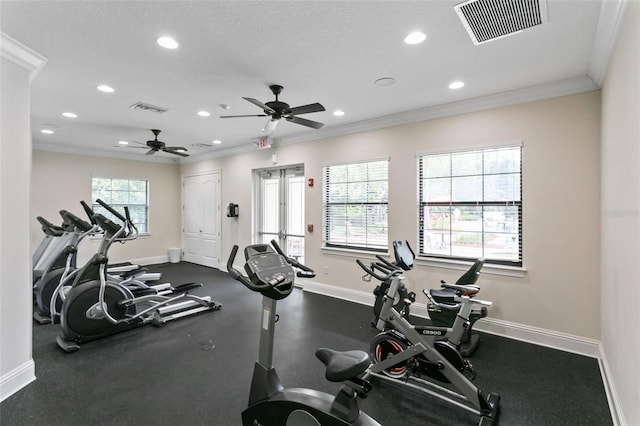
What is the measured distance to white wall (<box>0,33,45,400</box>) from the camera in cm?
231

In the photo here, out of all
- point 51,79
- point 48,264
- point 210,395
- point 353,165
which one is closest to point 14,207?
point 51,79

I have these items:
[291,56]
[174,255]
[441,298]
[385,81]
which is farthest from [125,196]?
[441,298]

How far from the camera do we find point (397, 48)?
2561 millimetres

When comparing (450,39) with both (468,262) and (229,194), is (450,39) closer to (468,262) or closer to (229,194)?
(468,262)

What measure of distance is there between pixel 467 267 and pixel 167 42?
13.4 feet

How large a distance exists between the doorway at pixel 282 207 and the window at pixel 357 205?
0.74 m

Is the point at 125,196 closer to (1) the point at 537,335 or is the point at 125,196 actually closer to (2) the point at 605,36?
(1) the point at 537,335

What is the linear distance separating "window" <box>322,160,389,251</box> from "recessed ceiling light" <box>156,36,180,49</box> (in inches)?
124

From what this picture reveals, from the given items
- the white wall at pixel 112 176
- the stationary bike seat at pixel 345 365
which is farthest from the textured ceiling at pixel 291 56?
the white wall at pixel 112 176

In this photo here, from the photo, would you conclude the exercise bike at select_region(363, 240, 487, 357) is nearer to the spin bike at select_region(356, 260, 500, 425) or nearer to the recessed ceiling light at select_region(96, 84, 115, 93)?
the spin bike at select_region(356, 260, 500, 425)

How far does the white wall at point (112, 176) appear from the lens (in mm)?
6348

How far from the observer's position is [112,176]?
7.33 m

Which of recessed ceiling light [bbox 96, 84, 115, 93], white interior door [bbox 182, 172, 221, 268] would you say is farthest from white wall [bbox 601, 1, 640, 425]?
white interior door [bbox 182, 172, 221, 268]

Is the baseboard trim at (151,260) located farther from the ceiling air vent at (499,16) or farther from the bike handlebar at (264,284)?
the ceiling air vent at (499,16)
